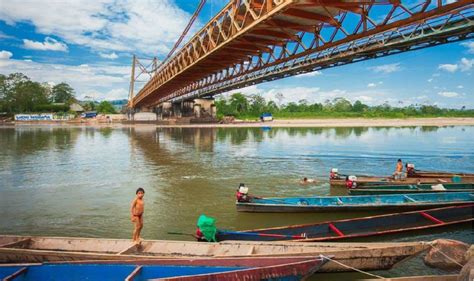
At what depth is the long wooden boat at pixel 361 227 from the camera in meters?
8.38

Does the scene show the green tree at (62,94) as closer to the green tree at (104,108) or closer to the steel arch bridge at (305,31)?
the green tree at (104,108)

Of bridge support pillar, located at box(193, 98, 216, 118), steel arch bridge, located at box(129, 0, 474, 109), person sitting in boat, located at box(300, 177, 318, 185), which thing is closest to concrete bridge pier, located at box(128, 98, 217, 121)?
bridge support pillar, located at box(193, 98, 216, 118)

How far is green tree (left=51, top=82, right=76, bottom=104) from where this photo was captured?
12488cm

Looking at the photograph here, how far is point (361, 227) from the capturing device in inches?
365

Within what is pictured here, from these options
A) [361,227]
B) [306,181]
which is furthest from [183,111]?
[361,227]

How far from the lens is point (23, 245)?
749cm

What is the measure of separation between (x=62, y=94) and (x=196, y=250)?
448ft

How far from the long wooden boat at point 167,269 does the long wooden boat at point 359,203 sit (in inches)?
212

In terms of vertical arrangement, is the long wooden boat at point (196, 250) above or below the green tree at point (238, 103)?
below

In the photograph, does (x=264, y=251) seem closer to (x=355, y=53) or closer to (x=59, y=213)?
(x=59, y=213)

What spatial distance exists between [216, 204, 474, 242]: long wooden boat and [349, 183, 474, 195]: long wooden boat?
9.11 ft

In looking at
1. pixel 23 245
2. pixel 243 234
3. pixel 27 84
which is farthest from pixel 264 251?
pixel 27 84

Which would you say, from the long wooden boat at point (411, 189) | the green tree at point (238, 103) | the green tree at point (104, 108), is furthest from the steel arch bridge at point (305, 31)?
the green tree at point (104, 108)

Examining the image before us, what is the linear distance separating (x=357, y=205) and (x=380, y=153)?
69.7 feet
